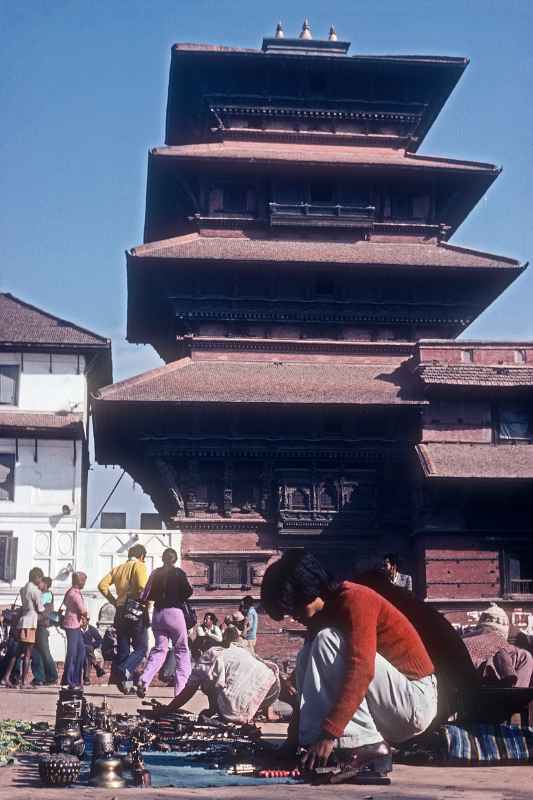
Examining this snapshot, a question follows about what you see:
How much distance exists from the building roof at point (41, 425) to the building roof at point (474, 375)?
27.3ft

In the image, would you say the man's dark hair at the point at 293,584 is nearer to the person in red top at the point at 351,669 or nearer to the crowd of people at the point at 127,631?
the person in red top at the point at 351,669

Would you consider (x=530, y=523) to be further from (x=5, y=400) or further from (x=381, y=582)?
(x=381, y=582)

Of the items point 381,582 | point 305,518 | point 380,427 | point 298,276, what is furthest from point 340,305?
point 381,582

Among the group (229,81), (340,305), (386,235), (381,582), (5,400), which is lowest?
(381,582)

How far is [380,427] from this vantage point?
24.6 metres

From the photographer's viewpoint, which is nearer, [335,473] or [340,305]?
[335,473]

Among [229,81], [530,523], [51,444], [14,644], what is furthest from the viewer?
Result: [229,81]

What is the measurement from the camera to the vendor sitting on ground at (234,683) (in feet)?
33.8

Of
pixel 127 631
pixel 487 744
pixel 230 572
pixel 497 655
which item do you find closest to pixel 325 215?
pixel 230 572

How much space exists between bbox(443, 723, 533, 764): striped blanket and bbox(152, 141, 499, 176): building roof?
843 inches

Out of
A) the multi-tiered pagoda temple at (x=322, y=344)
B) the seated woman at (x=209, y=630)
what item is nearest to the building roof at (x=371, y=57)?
the multi-tiered pagoda temple at (x=322, y=344)

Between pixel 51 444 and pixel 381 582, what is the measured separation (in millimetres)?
19871

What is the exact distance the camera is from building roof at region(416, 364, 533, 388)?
2355 cm

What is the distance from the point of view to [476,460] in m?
23.1
